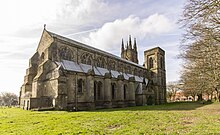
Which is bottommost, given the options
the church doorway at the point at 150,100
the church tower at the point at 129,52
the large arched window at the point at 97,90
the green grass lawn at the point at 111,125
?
the church doorway at the point at 150,100

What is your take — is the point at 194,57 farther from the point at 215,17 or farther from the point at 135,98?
the point at 135,98

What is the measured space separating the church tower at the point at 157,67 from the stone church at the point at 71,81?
12.4 m

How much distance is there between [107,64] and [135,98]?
10.5 meters

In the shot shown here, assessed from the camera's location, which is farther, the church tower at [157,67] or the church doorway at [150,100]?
the church tower at [157,67]

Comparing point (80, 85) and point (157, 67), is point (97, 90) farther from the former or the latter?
point (157, 67)

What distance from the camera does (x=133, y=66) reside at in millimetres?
53000

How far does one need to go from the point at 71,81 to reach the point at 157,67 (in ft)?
120

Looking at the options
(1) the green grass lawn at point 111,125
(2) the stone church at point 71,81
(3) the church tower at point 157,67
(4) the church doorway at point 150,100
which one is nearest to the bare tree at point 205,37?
(1) the green grass lawn at point 111,125

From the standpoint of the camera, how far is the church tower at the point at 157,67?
57.2 metres

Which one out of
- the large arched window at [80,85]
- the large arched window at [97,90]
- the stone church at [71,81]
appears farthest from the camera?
the large arched window at [97,90]

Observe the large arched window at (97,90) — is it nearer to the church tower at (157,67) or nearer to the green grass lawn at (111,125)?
→ the green grass lawn at (111,125)

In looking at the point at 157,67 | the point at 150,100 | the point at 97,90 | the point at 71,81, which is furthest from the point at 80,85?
the point at 157,67

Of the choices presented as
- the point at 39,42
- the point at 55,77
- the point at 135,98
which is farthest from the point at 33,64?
the point at 135,98

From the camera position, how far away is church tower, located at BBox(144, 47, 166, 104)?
57.2 metres
